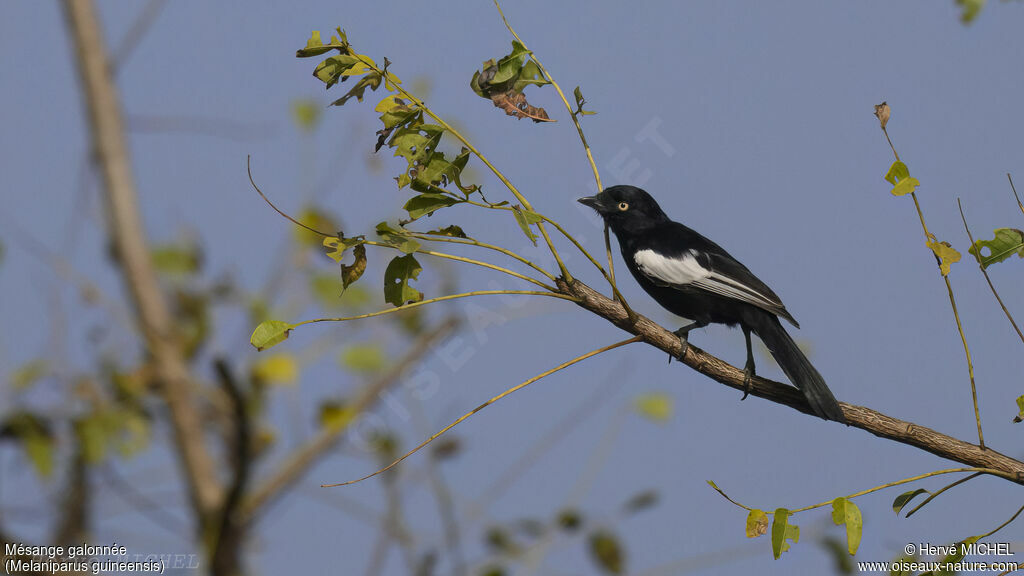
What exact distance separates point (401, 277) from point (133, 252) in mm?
3360

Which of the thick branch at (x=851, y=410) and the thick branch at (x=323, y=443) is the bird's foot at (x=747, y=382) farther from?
the thick branch at (x=323, y=443)

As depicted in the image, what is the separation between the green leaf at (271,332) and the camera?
2.44 meters

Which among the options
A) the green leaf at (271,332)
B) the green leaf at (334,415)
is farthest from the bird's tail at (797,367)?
the green leaf at (334,415)

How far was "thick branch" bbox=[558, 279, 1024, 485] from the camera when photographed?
8.32 ft

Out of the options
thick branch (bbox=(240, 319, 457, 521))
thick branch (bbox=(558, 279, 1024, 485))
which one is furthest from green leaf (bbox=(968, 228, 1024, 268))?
thick branch (bbox=(240, 319, 457, 521))

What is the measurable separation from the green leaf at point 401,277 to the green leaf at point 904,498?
135 centimetres

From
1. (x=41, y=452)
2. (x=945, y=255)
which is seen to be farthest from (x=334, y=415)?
(x=945, y=255)

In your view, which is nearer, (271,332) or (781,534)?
(781,534)

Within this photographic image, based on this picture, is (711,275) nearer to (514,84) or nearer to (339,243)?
(514,84)

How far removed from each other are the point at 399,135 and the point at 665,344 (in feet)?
3.08

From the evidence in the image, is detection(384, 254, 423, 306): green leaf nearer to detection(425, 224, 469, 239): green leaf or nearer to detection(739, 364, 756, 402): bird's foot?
→ detection(425, 224, 469, 239): green leaf

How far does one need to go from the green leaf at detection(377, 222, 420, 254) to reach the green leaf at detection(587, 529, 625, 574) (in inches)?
84.3

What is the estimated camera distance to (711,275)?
3479mm

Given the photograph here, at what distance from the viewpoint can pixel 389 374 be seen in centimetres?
451
